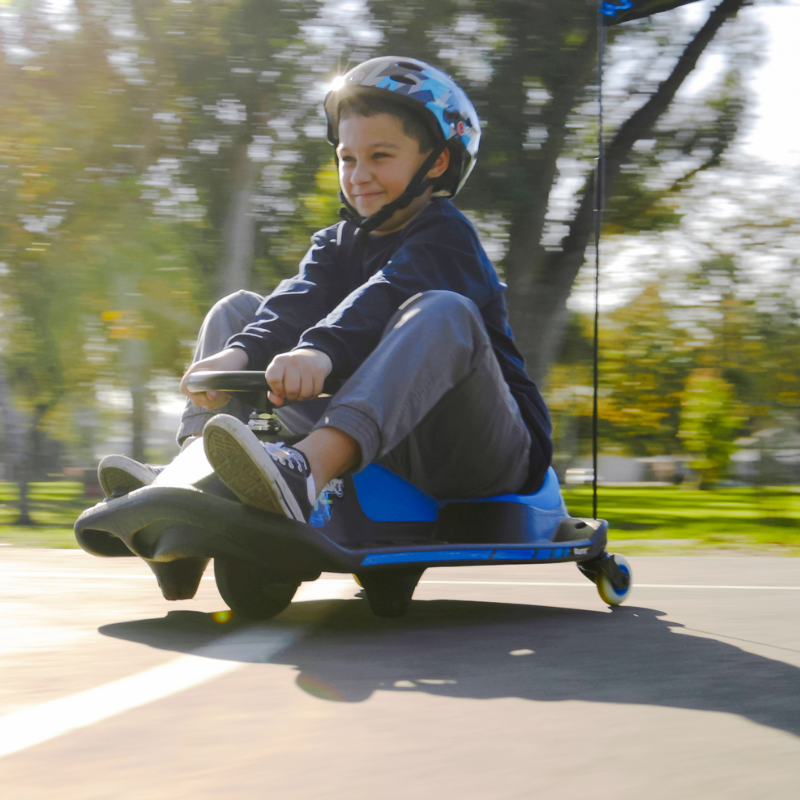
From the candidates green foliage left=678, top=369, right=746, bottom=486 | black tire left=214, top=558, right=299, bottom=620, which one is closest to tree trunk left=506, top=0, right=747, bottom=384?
green foliage left=678, top=369, right=746, bottom=486

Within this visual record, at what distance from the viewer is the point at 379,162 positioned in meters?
3.35

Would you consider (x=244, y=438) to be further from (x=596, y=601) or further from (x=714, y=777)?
(x=596, y=601)

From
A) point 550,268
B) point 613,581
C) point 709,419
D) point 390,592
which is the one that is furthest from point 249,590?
point 709,419

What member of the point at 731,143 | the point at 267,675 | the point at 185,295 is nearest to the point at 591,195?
the point at 731,143

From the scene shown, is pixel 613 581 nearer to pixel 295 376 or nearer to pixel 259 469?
pixel 295 376

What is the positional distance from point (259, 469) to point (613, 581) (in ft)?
5.56

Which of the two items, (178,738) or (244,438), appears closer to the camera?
(178,738)

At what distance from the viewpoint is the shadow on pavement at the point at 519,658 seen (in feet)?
6.88

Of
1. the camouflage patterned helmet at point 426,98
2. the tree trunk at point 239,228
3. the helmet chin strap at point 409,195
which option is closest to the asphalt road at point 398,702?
the helmet chin strap at point 409,195

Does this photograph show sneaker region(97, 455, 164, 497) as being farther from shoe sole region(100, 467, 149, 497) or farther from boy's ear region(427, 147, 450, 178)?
boy's ear region(427, 147, 450, 178)

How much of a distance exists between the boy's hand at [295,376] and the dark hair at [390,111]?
3.33ft

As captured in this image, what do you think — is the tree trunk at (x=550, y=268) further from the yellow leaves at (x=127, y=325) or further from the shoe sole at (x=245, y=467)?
the shoe sole at (x=245, y=467)

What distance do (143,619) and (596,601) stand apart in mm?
1611

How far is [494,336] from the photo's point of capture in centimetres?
332
